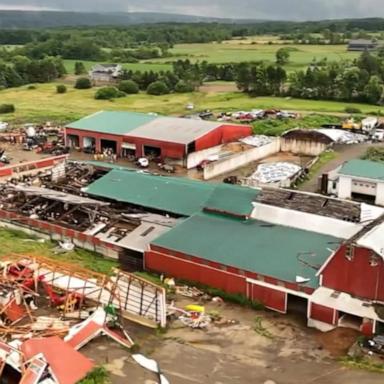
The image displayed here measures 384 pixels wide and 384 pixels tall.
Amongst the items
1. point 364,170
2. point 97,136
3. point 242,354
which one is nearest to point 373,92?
point 97,136

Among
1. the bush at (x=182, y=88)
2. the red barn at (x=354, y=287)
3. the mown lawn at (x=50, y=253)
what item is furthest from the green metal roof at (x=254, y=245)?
the bush at (x=182, y=88)

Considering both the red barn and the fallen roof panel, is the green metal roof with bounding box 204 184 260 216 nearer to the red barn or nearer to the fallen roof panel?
the red barn

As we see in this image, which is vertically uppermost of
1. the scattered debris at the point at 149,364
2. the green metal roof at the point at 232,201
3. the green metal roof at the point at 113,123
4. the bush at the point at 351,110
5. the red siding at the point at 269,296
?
the green metal roof at the point at 232,201

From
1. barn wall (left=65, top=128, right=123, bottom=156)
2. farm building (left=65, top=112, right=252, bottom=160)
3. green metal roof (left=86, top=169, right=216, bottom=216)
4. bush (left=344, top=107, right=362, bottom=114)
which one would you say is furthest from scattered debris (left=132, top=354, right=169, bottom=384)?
bush (left=344, top=107, right=362, bottom=114)

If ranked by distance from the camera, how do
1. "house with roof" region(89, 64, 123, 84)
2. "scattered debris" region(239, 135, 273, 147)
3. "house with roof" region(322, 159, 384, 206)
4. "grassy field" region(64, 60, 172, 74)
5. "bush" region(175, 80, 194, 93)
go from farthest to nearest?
"grassy field" region(64, 60, 172, 74) → "house with roof" region(89, 64, 123, 84) → "bush" region(175, 80, 194, 93) → "scattered debris" region(239, 135, 273, 147) → "house with roof" region(322, 159, 384, 206)

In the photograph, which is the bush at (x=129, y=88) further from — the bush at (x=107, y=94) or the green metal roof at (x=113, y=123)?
the green metal roof at (x=113, y=123)

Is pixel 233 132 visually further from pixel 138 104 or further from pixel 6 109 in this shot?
pixel 6 109
